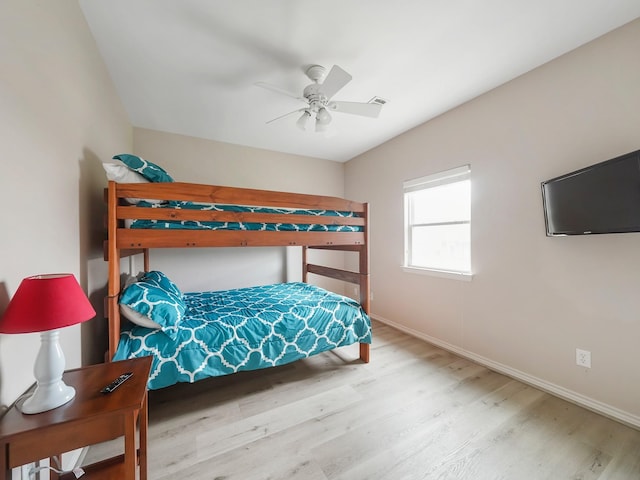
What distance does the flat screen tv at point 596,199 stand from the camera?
1.38 m

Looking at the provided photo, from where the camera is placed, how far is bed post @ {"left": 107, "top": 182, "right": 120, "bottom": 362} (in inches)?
59.7

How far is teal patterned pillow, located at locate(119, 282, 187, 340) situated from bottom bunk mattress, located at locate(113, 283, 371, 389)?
0.22ft

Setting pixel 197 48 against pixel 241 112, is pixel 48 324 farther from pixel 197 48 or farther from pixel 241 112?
pixel 241 112

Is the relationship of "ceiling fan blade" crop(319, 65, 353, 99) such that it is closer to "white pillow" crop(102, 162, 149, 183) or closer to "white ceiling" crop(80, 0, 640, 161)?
"white ceiling" crop(80, 0, 640, 161)

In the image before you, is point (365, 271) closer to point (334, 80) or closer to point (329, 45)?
point (334, 80)

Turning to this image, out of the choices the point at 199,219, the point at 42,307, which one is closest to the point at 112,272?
the point at 199,219

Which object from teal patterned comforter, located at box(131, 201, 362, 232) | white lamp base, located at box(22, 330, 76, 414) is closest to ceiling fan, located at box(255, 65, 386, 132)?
teal patterned comforter, located at box(131, 201, 362, 232)

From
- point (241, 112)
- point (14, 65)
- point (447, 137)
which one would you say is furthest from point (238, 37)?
point (447, 137)

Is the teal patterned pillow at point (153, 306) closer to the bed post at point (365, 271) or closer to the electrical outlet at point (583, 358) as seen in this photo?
the bed post at point (365, 271)

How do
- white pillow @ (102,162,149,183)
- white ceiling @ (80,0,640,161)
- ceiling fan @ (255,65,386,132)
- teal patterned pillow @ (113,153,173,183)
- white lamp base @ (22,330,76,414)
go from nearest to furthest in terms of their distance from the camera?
1. white lamp base @ (22,330,76,414)
2. white ceiling @ (80,0,640,161)
3. white pillow @ (102,162,149,183)
4. teal patterned pillow @ (113,153,173,183)
5. ceiling fan @ (255,65,386,132)

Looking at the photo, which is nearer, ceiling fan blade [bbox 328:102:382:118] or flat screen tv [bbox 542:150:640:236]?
flat screen tv [bbox 542:150:640:236]

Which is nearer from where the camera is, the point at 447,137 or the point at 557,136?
the point at 557,136

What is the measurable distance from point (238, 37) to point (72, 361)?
7.28ft

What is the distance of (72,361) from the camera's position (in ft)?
4.46
